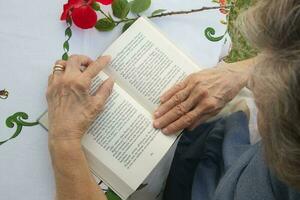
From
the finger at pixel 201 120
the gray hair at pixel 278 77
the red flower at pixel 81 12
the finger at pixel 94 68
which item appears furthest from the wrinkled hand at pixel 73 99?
the gray hair at pixel 278 77

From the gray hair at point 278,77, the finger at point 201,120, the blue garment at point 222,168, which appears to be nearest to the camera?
the gray hair at point 278,77

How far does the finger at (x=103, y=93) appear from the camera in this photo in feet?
2.94

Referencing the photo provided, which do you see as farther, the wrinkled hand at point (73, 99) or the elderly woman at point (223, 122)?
the wrinkled hand at point (73, 99)

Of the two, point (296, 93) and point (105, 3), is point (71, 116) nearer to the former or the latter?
point (105, 3)

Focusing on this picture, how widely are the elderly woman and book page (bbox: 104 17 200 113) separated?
3 centimetres

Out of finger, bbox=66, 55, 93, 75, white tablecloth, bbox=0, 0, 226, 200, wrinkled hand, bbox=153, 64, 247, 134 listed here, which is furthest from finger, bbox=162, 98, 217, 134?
finger, bbox=66, 55, 93, 75

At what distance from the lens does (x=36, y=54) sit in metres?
0.97

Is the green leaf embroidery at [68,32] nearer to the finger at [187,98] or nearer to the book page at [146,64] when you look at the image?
the book page at [146,64]

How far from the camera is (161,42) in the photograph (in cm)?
98

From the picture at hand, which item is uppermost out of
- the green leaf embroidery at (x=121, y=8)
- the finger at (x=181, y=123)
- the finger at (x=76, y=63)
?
the green leaf embroidery at (x=121, y=8)

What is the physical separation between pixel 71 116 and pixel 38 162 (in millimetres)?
117

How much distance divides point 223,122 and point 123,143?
0.30 meters

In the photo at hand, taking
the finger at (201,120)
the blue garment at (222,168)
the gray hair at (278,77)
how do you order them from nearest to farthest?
the gray hair at (278,77) < the blue garment at (222,168) < the finger at (201,120)

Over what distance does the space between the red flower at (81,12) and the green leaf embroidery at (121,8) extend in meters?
0.02
